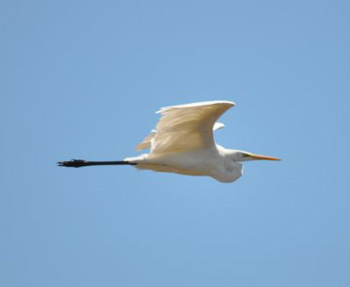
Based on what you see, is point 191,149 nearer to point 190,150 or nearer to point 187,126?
point 190,150

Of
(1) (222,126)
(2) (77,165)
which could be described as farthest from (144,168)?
(1) (222,126)

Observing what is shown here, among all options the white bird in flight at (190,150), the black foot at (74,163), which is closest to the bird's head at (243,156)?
the white bird in flight at (190,150)

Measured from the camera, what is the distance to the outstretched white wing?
11438 mm

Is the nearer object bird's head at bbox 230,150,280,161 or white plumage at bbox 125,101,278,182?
white plumage at bbox 125,101,278,182

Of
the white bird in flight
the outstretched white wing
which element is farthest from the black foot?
the outstretched white wing

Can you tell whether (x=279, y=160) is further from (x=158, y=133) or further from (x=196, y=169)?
(x=158, y=133)

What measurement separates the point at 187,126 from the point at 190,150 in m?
0.79

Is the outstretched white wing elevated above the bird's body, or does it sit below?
above

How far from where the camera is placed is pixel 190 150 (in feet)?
42.3

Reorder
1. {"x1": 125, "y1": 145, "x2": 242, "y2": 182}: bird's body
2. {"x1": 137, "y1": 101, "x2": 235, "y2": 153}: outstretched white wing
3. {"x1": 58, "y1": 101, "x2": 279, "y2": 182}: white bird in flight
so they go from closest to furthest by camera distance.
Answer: {"x1": 137, "y1": 101, "x2": 235, "y2": 153}: outstretched white wing < {"x1": 58, "y1": 101, "x2": 279, "y2": 182}: white bird in flight < {"x1": 125, "y1": 145, "x2": 242, "y2": 182}: bird's body

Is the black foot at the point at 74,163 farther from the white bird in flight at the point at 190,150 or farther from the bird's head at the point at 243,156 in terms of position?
the bird's head at the point at 243,156

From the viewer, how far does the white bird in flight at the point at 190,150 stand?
38.7ft

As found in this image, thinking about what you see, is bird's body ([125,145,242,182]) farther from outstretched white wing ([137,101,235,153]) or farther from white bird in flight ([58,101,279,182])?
outstretched white wing ([137,101,235,153])

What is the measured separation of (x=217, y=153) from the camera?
13.1 metres
